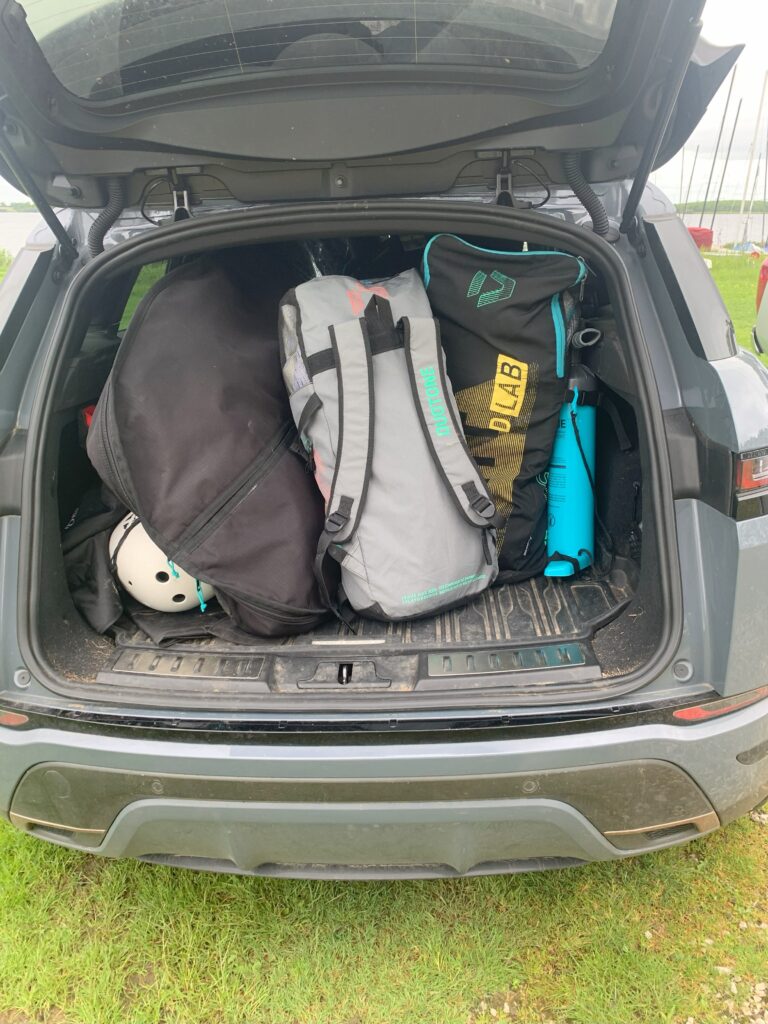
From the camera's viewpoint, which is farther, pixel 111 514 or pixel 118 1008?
pixel 111 514

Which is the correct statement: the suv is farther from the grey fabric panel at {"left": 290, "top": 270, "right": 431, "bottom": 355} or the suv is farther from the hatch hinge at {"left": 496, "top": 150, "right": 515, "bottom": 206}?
the grey fabric panel at {"left": 290, "top": 270, "right": 431, "bottom": 355}

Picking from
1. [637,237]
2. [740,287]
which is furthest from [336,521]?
[740,287]

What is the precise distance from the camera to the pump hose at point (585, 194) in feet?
5.04

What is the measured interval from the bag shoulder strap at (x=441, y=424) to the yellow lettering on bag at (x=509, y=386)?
165 millimetres

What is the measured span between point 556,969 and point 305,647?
85 centimetres

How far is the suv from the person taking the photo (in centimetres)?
124

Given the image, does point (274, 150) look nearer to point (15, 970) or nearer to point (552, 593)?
point (552, 593)

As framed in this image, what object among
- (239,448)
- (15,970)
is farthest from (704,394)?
(15,970)

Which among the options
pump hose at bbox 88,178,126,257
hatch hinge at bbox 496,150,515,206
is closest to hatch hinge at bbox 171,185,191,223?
pump hose at bbox 88,178,126,257

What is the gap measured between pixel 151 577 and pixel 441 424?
774mm

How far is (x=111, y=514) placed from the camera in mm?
1777

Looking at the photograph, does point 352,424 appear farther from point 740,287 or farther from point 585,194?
point 740,287

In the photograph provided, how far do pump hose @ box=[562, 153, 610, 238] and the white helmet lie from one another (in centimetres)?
120

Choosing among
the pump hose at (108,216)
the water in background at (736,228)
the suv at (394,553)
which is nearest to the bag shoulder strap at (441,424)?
the suv at (394,553)
